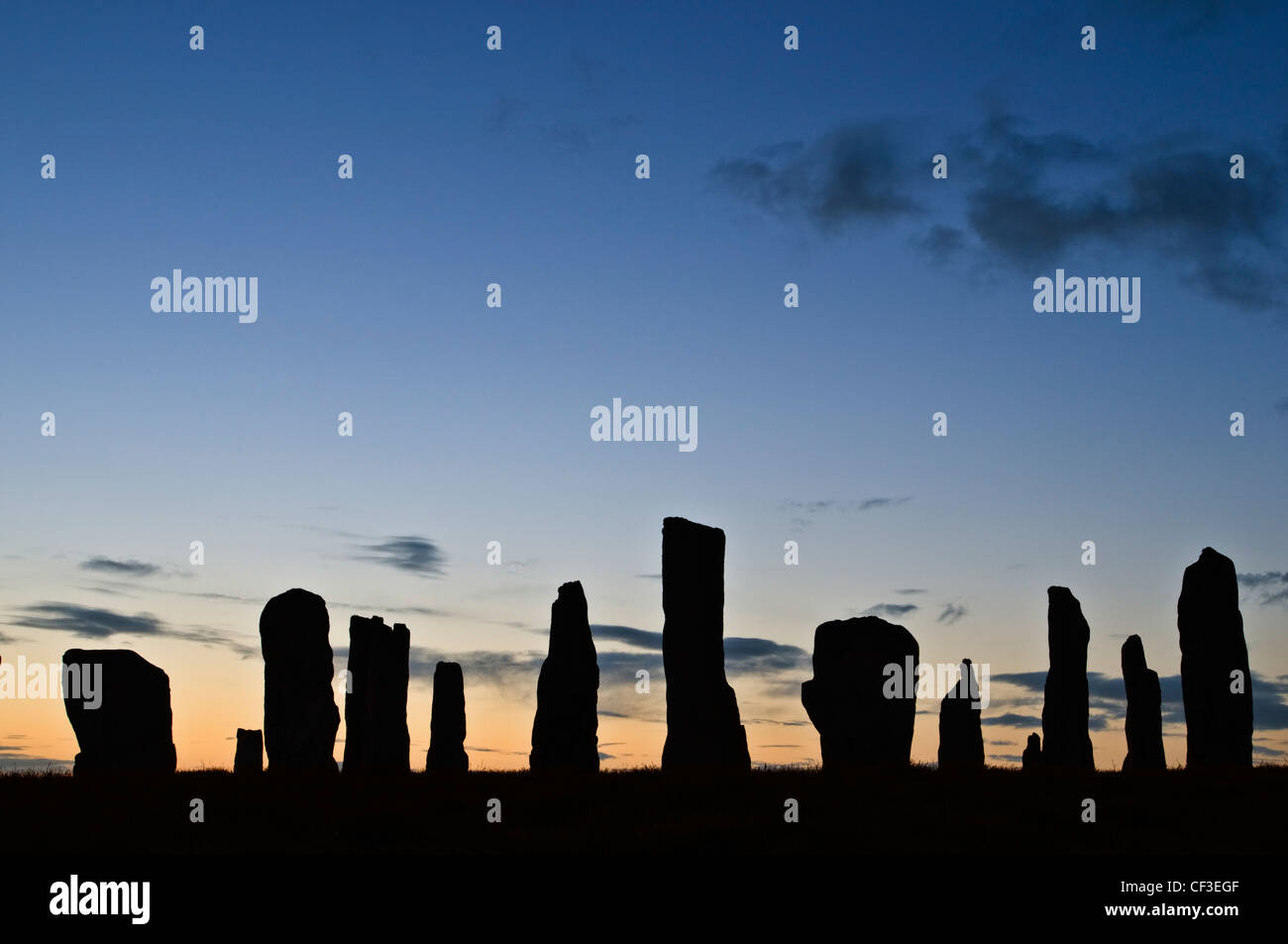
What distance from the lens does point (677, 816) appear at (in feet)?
68.1

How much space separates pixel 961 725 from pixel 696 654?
532 inches

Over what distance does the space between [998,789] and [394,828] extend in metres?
10.1

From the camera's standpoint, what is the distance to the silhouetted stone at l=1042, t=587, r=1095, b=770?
3859 centimetres

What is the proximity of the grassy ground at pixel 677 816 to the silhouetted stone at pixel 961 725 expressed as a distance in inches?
611

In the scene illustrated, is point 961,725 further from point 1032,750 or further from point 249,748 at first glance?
point 249,748

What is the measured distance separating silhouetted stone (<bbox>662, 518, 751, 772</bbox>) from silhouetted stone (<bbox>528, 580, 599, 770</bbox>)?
193cm

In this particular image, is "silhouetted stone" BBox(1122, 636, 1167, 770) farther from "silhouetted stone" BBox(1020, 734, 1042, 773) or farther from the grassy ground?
the grassy ground

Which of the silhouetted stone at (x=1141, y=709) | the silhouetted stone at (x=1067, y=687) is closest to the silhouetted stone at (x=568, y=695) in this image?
the silhouetted stone at (x=1067, y=687)

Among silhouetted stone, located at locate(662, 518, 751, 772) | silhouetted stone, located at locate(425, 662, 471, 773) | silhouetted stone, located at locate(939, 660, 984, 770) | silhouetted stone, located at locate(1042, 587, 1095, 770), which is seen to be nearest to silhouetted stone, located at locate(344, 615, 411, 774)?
silhouetted stone, located at locate(425, 662, 471, 773)
